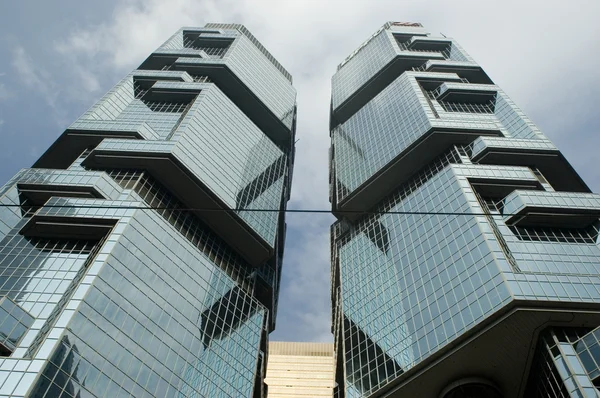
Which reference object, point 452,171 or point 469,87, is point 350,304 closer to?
point 452,171

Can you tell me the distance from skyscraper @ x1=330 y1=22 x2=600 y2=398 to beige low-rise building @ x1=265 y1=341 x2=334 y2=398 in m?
17.8

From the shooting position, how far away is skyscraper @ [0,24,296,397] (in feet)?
131

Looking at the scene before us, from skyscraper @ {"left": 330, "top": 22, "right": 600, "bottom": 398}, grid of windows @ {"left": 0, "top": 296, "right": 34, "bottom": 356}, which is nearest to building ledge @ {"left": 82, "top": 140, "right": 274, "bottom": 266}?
skyscraper @ {"left": 330, "top": 22, "right": 600, "bottom": 398}

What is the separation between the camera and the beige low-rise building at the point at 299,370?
9038cm

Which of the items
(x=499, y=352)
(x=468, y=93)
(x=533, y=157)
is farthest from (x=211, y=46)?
(x=499, y=352)

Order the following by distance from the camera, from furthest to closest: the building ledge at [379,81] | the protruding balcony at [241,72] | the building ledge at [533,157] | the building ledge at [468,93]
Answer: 1. the building ledge at [379,81]
2. the protruding balcony at [241,72]
3. the building ledge at [468,93]
4. the building ledge at [533,157]

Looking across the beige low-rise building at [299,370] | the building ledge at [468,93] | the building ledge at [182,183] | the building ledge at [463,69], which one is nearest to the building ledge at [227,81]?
the building ledge at [463,69]

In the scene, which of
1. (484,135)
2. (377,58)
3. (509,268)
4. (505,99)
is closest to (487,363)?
(509,268)

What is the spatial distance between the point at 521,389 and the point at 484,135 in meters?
36.0

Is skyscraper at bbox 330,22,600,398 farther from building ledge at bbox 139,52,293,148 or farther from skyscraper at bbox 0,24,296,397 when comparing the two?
building ledge at bbox 139,52,293,148

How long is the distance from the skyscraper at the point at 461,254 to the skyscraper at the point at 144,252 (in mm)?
12585

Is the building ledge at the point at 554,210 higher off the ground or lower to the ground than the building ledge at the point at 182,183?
lower

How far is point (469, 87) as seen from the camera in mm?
82438

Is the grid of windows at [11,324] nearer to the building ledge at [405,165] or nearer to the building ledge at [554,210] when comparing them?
the building ledge at [405,165]
